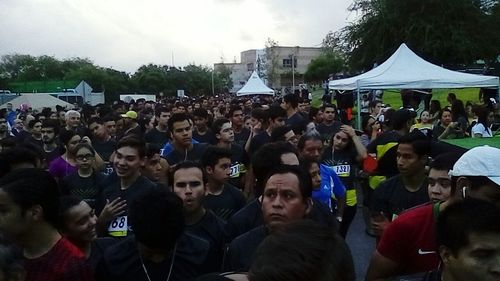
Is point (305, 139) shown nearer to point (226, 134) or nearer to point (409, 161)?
point (409, 161)

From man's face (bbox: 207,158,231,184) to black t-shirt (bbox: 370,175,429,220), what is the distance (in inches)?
53.4

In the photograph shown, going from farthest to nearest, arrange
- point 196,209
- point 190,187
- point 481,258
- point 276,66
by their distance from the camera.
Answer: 1. point 276,66
2. point 190,187
3. point 196,209
4. point 481,258

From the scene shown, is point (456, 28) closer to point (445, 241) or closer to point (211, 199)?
point (211, 199)

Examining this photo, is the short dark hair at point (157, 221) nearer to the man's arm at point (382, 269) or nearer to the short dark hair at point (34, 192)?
the short dark hair at point (34, 192)

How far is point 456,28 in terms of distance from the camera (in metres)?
29.9

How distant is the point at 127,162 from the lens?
5230mm

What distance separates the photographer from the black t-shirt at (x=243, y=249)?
3332mm

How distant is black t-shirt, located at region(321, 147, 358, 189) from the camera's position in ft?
23.4

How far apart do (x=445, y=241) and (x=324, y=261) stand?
1152mm

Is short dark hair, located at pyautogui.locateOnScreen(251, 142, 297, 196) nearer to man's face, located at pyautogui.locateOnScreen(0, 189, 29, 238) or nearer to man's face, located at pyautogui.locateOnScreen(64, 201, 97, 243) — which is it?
man's face, located at pyautogui.locateOnScreen(64, 201, 97, 243)

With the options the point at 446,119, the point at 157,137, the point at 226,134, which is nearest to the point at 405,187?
the point at 226,134

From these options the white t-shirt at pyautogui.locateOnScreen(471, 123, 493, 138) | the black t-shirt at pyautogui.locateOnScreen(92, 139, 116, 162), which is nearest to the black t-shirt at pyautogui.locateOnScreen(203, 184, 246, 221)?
the black t-shirt at pyautogui.locateOnScreen(92, 139, 116, 162)

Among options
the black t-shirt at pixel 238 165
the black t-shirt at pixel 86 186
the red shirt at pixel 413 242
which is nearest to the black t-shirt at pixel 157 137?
the black t-shirt at pixel 238 165

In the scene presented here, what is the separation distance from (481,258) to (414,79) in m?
11.8
